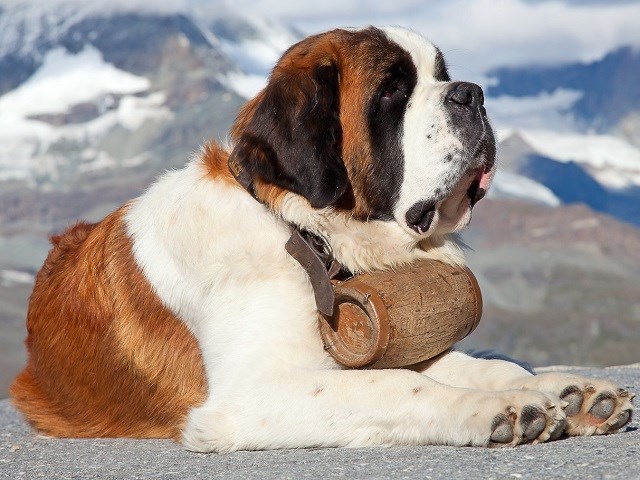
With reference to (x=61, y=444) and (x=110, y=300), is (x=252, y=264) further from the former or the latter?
(x=61, y=444)

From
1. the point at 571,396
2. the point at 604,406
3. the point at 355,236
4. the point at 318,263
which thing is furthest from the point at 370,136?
the point at 604,406

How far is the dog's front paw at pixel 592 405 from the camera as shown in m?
4.04

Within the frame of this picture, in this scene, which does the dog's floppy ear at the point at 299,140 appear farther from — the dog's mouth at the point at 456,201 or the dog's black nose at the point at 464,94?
the dog's black nose at the point at 464,94

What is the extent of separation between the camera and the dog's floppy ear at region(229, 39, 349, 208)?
464cm

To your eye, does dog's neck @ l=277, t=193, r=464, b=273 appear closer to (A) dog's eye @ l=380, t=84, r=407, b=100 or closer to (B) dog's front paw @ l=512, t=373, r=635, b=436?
(A) dog's eye @ l=380, t=84, r=407, b=100

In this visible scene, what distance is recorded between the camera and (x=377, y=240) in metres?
4.89

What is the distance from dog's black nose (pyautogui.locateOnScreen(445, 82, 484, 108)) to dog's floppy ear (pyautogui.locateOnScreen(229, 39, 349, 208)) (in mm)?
544

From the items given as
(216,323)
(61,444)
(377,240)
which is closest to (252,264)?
(216,323)

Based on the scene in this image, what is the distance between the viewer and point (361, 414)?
4148 mm

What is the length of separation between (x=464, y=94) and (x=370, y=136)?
0.48 metres

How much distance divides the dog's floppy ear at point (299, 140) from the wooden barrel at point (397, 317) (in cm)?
48

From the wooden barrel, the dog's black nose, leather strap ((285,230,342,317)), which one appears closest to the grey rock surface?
the wooden barrel

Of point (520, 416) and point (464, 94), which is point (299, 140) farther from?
point (520, 416)

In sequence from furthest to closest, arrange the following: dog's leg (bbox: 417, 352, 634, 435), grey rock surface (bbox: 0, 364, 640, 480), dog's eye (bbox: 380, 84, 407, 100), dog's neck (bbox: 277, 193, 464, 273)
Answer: dog's eye (bbox: 380, 84, 407, 100) < dog's neck (bbox: 277, 193, 464, 273) < dog's leg (bbox: 417, 352, 634, 435) < grey rock surface (bbox: 0, 364, 640, 480)
